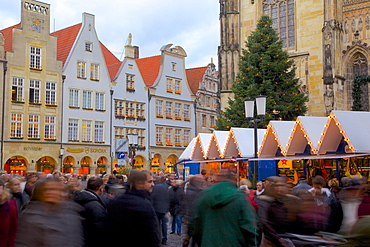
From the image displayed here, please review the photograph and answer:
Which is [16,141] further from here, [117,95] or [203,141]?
[203,141]

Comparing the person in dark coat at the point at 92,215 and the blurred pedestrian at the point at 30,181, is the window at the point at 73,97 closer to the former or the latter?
the blurred pedestrian at the point at 30,181

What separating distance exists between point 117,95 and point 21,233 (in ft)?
111

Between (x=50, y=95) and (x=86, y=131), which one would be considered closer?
(x=50, y=95)

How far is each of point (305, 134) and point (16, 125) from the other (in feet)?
71.6

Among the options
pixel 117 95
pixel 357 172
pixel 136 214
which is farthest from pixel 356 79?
pixel 136 214

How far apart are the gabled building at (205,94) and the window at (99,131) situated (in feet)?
34.5

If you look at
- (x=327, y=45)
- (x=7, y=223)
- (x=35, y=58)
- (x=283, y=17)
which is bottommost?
(x=7, y=223)

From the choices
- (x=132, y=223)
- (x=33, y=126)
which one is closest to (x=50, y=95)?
(x=33, y=126)

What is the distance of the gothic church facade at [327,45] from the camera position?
2872 cm

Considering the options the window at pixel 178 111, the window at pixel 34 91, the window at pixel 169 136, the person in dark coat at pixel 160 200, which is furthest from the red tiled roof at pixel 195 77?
the person in dark coat at pixel 160 200

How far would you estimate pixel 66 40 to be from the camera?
36656 millimetres

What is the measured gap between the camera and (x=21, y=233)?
162 inches

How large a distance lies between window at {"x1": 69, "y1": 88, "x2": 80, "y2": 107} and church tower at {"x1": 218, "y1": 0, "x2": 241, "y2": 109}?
1043cm

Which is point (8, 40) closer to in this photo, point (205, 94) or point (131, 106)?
point (131, 106)
